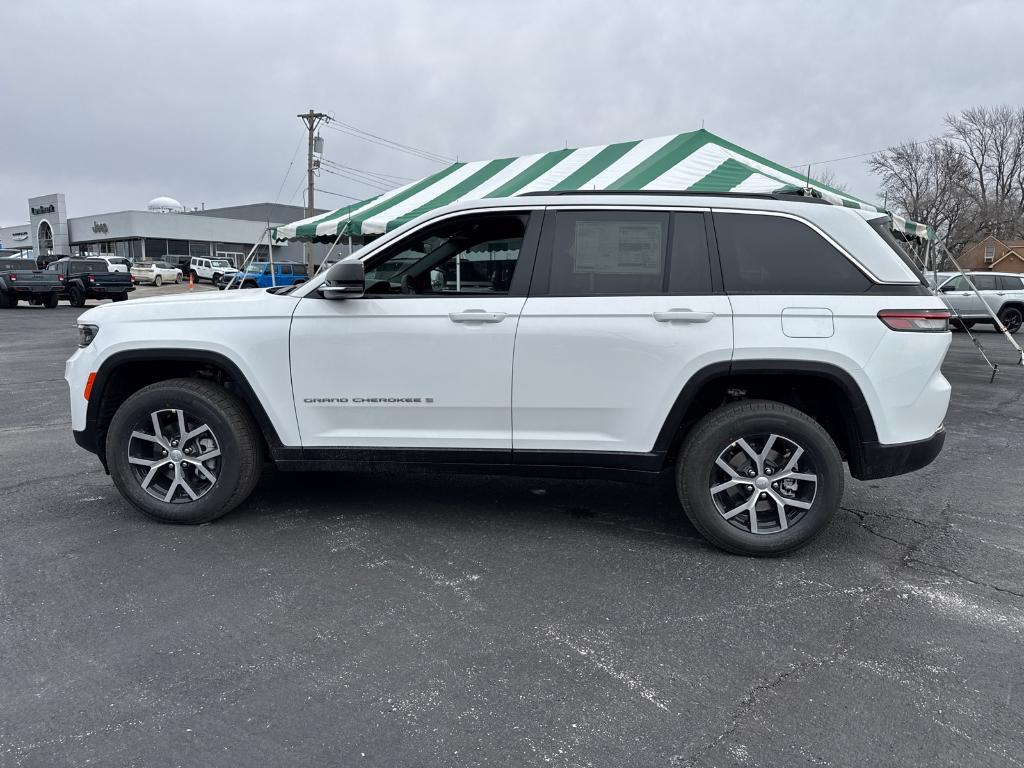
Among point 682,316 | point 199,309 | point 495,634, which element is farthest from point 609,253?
point 199,309

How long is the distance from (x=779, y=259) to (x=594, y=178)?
25.7 ft

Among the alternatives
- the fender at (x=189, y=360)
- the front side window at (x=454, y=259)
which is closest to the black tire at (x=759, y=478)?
the front side window at (x=454, y=259)

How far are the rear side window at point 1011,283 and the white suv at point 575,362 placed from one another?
67.8 feet

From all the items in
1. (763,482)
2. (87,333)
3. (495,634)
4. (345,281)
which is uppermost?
(345,281)

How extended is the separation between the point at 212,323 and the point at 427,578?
1.85m

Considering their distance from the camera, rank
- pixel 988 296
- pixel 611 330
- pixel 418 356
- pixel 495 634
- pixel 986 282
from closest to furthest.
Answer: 1. pixel 495 634
2. pixel 611 330
3. pixel 418 356
4. pixel 988 296
5. pixel 986 282

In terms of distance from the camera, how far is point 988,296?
20.6 meters

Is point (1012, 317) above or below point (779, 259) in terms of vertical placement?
below

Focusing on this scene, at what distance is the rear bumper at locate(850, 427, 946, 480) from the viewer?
3.81m

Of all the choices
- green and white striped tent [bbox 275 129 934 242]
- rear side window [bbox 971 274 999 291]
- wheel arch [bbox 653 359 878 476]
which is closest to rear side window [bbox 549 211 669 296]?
wheel arch [bbox 653 359 878 476]

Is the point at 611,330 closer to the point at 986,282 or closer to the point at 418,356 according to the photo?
the point at 418,356

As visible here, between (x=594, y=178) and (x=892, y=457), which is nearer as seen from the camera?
(x=892, y=457)

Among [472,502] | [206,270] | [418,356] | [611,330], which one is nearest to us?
[611,330]

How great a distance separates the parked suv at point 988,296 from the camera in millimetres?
20297
